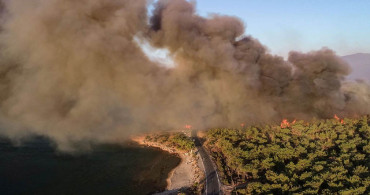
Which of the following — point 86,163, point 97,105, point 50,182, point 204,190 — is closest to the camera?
point 204,190

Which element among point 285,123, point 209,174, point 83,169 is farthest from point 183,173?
point 285,123

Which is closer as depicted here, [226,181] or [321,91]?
[226,181]

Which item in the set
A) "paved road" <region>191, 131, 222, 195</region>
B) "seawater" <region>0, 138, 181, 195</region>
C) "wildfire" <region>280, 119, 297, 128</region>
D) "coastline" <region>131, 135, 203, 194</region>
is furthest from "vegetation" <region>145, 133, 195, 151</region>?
"wildfire" <region>280, 119, 297, 128</region>

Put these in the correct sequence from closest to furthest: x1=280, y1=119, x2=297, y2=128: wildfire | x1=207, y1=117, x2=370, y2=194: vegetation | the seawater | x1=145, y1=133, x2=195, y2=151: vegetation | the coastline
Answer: x1=207, y1=117, x2=370, y2=194: vegetation
the seawater
the coastline
x1=145, y1=133, x2=195, y2=151: vegetation
x1=280, y1=119, x2=297, y2=128: wildfire

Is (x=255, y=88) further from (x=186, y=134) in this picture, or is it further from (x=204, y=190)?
(x=204, y=190)

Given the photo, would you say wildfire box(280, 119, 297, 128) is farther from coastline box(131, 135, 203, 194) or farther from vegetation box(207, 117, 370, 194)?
coastline box(131, 135, 203, 194)

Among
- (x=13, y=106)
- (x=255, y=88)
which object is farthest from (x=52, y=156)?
(x=255, y=88)
